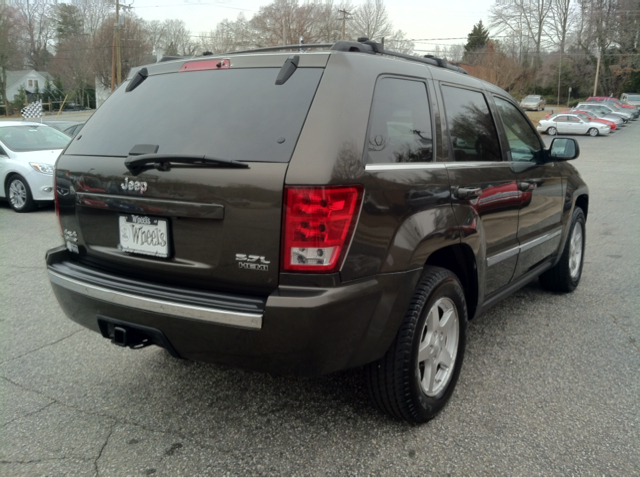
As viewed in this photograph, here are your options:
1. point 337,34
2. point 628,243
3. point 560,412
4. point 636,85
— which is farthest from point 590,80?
point 560,412

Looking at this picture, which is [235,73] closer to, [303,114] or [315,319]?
[303,114]

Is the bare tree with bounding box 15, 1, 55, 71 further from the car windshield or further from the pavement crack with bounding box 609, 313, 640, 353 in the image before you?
the pavement crack with bounding box 609, 313, 640, 353

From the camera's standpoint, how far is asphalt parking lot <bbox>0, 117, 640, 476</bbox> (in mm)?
2654

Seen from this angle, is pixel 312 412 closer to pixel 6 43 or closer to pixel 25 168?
pixel 25 168

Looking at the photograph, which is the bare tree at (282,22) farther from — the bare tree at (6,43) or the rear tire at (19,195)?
the rear tire at (19,195)

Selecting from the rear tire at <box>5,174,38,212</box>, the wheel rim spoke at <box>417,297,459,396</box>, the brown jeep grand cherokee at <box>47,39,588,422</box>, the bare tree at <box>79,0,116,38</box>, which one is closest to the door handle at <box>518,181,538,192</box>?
the brown jeep grand cherokee at <box>47,39,588,422</box>

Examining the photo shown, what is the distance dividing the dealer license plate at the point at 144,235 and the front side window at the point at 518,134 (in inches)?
97.7

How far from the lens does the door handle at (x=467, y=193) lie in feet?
10.0

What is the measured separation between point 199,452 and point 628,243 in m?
6.59

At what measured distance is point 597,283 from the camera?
219 inches

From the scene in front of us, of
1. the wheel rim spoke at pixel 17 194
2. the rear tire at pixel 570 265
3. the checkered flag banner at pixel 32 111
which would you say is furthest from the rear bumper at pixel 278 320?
the checkered flag banner at pixel 32 111

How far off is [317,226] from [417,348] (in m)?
0.89

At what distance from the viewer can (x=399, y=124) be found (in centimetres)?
285

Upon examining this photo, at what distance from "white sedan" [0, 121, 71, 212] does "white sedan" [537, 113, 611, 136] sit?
3005 cm
